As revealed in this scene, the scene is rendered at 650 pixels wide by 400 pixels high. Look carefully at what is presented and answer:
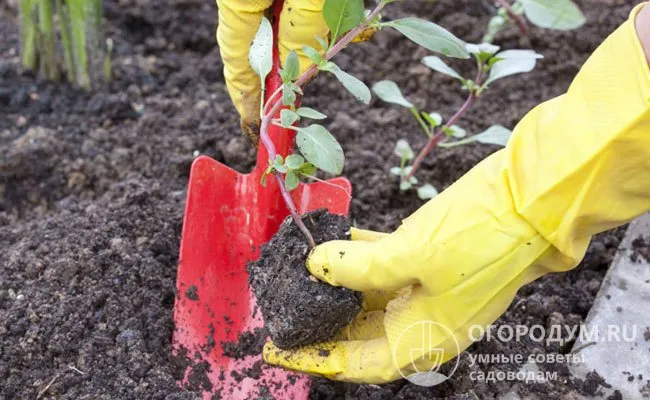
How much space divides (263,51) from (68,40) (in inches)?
43.5

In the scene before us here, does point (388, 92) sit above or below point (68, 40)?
above

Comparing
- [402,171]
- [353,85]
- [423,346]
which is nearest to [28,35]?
[402,171]

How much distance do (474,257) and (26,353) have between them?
0.84m

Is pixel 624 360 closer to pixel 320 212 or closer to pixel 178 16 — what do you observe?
pixel 320 212

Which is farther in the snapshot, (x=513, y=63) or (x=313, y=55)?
(x=513, y=63)

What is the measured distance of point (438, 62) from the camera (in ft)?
5.31

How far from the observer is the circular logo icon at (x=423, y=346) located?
118 cm

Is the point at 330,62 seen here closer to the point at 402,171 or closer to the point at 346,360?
the point at 346,360

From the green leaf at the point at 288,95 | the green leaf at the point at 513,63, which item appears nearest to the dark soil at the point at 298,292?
the green leaf at the point at 288,95

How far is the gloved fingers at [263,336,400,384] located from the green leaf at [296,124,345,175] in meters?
0.30

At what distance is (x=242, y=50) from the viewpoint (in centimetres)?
139

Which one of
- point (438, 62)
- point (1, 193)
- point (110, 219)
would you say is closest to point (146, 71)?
point (1, 193)

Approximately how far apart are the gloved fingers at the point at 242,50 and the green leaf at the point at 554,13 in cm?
46

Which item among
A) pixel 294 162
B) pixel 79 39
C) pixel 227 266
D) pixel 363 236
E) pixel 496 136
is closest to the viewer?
pixel 294 162
